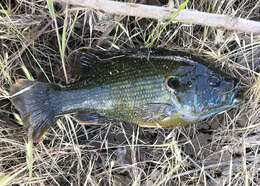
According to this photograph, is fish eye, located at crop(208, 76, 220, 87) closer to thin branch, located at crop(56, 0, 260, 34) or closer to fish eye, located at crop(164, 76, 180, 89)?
fish eye, located at crop(164, 76, 180, 89)

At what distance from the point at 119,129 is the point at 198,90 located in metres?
1.01

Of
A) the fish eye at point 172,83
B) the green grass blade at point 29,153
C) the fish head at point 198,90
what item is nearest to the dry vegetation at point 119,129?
the green grass blade at point 29,153

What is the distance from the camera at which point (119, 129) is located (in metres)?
2.84

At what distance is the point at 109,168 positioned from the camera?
268cm

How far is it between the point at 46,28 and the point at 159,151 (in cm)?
194

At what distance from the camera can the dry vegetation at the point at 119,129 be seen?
270cm

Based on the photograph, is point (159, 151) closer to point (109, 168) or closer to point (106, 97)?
point (109, 168)

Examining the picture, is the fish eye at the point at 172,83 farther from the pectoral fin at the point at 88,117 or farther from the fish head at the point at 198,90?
the pectoral fin at the point at 88,117

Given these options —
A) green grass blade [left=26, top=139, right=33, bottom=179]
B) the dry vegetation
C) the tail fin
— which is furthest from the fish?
the dry vegetation

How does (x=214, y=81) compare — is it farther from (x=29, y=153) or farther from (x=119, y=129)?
(x=29, y=153)

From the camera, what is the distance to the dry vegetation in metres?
2.70

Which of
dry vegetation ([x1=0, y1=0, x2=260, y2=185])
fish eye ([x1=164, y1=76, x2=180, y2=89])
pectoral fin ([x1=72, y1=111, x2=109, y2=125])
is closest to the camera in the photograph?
fish eye ([x1=164, y1=76, x2=180, y2=89])

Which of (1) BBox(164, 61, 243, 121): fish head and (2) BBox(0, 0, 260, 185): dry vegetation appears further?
(2) BBox(0, 0, 260, 185): dry vegetation

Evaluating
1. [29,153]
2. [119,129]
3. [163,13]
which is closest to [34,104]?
[29,153]
